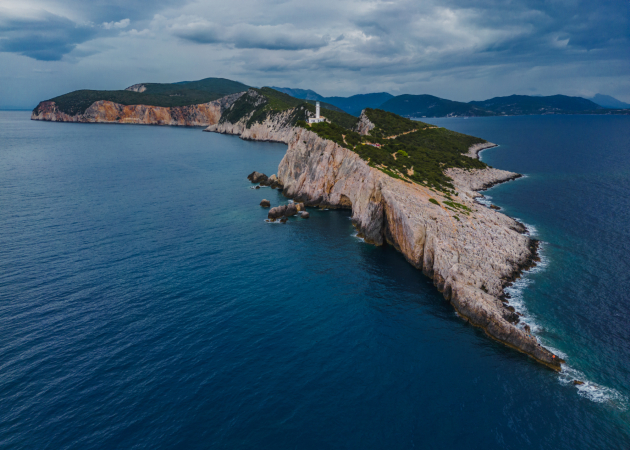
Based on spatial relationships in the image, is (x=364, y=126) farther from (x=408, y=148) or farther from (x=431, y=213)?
(x=431, y=213)

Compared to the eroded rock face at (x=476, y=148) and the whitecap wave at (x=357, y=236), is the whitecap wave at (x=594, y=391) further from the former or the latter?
the eroded rock face at (x=476, y=148)

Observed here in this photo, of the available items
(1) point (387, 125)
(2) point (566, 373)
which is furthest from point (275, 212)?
(1) point (387, 125)

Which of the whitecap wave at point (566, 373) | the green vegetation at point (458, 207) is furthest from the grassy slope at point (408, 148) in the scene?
the whitecap wave at point (566, 373)

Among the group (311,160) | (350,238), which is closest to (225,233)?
(350,238)

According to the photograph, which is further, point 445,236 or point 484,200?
point 484,200

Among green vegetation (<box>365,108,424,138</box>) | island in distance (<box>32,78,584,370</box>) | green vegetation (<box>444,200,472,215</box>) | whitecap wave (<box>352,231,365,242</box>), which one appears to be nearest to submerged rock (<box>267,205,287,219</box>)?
island in distance (<box>32,78,584,370</box>)

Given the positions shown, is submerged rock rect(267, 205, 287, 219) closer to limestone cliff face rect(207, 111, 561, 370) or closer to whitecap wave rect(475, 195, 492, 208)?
limestone cliff face rect(207, 111, 561, 370)
